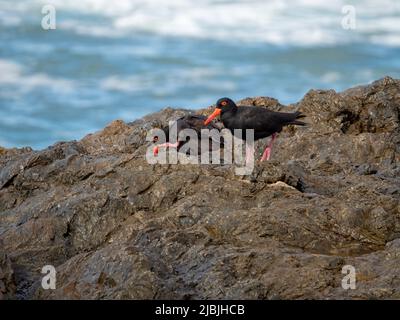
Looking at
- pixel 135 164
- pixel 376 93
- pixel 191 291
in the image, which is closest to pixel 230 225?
pixel 191 291

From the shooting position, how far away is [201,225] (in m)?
10.7

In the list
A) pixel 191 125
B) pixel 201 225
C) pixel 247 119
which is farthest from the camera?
pixel 191 125

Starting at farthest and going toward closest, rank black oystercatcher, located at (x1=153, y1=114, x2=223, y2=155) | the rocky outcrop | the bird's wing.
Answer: black oystercatcher, located at (x1=153, y1=114, x2=223, y2=155) → the bird's wing → the rocky outcrop

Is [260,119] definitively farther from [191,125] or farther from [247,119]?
[191,125]

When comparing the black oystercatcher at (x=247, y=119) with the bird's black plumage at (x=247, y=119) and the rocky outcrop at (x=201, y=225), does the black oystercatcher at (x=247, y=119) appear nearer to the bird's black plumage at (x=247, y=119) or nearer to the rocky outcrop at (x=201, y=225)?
the bird's black plumage at (x=247, y=119)

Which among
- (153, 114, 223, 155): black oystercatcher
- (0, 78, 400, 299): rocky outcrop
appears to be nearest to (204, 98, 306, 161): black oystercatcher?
(153, 114, 223, 155): black oystercatcher

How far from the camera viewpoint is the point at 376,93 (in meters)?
17.8

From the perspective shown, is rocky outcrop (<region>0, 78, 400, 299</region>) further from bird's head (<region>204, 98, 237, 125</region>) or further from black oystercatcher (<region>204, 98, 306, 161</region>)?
bird's head (<region>204, 98, 237, 125</region>)

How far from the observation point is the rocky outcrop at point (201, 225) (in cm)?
933

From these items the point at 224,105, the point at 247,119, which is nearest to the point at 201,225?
the point at 247,119

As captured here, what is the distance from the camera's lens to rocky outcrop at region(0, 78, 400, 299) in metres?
9.33

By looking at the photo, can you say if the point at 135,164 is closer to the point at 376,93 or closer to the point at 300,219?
the point at 300,219

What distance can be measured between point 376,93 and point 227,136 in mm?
3623

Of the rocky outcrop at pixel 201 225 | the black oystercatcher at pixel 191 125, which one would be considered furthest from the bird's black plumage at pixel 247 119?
the rocky outcrop at pixel 201 225
